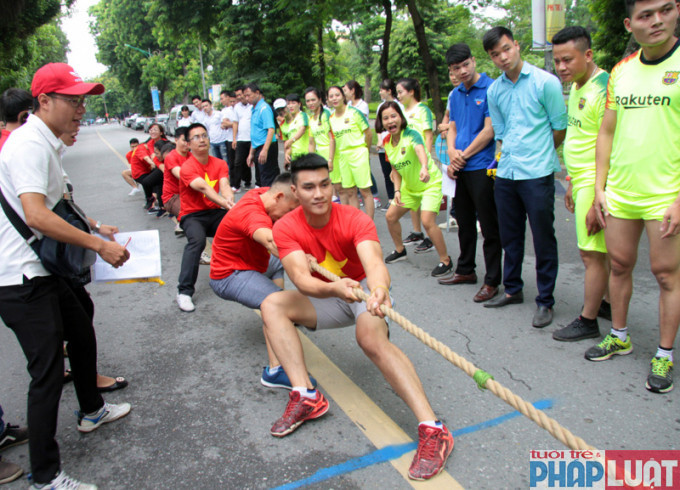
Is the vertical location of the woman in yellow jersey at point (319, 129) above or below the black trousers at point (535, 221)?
above

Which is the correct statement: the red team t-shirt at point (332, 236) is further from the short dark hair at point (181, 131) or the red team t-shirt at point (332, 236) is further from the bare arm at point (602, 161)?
the short dark hair at point (181, 131)

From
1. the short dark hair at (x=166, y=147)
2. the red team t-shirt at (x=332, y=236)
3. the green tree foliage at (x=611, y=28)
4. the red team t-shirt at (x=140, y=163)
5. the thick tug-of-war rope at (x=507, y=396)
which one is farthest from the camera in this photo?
the green tree foliage at (x=611, y=28)

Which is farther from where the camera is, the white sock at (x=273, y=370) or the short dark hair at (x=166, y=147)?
the short dark hair at (x=166, y=147)

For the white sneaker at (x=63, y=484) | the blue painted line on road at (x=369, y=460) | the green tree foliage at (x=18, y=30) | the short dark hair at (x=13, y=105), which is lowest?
the blue painted line on road at (x=369, y=460)

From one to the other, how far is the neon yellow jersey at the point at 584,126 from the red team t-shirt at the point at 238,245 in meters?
2.08

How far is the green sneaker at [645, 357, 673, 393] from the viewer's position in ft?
9.43

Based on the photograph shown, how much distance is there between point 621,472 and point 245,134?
355 inches

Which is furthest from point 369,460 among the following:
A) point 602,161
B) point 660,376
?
point 602,161

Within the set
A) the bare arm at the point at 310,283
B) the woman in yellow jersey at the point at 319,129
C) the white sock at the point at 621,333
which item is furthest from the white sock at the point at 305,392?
the woman in yellow jersey at the point at 319,129

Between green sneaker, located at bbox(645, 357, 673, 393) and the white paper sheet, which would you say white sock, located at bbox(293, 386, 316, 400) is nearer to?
the white paper sheet

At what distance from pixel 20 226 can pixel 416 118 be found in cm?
442

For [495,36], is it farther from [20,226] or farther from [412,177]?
[20,226]

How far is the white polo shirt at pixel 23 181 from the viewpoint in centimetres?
227

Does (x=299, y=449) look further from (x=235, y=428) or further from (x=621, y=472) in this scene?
(x=621, y=472)
